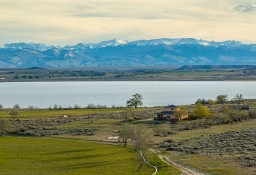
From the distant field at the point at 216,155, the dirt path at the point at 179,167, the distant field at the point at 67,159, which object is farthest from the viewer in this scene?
the distant field at the point at 67,159

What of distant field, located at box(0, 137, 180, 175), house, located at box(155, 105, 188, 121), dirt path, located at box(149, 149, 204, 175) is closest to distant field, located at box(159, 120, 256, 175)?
dirt path, located at box(149, 149, 204, 175)

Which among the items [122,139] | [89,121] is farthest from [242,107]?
[122,139]

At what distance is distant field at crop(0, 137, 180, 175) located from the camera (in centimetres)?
5372

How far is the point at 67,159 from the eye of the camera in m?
62.1

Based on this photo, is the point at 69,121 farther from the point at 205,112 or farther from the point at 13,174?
the point at 13,174

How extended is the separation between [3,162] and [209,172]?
2504 cm

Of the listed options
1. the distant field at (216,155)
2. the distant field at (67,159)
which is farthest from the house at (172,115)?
the distant field at (67,159)

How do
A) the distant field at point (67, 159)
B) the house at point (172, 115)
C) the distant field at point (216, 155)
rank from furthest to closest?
the house at point (172, 115) < the distant field at point (67, 159) < the distant field at point (216, 155)

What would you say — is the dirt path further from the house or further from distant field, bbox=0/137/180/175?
the house

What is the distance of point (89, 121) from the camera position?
332ft

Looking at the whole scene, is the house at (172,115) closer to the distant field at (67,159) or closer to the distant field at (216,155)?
the distant field at (216,155)

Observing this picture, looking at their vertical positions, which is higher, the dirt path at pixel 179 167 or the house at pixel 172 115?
the house at pixel 172 115

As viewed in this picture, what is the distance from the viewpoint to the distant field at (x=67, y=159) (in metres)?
53.7

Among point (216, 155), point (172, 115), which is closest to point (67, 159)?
point (216, 155)
